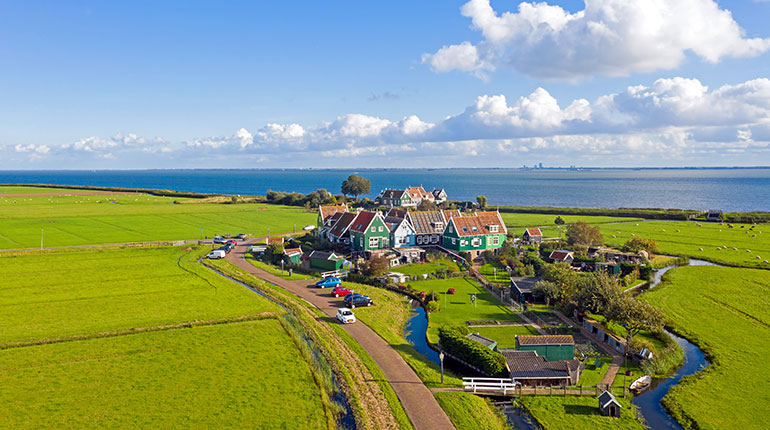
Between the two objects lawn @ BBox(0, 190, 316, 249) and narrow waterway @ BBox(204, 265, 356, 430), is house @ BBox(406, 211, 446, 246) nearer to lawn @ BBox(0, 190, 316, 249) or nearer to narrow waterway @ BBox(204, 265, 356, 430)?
lawn @ BBox(0, 190, 316, 249)

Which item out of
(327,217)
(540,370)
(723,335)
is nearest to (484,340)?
(540,370)

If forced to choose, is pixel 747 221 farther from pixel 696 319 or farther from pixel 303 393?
pixel 303 393

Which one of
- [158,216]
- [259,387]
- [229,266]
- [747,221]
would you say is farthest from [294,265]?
[747,221]

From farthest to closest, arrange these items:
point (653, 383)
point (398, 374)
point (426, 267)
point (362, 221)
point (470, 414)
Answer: point (362, 221) → point (426, 267) → point (653, 383) → point (398, 374) → point (470, 414)

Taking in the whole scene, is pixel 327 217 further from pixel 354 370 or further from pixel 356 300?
pixel 354 370

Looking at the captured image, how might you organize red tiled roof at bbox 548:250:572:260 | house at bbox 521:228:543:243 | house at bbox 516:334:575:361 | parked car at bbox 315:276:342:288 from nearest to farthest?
house at bbox 516:334:575:361, parked car at bbox 315:276:342:288, red tiled roof at bbox 548:250:572:260, house at bbox 521:228:543:243

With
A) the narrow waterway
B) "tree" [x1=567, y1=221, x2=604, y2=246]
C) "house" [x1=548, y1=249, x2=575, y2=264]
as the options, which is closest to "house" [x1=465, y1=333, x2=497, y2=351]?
the narrow waterway

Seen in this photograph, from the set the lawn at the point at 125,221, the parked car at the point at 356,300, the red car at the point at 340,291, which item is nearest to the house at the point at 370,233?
the red car at the point at 340,291
